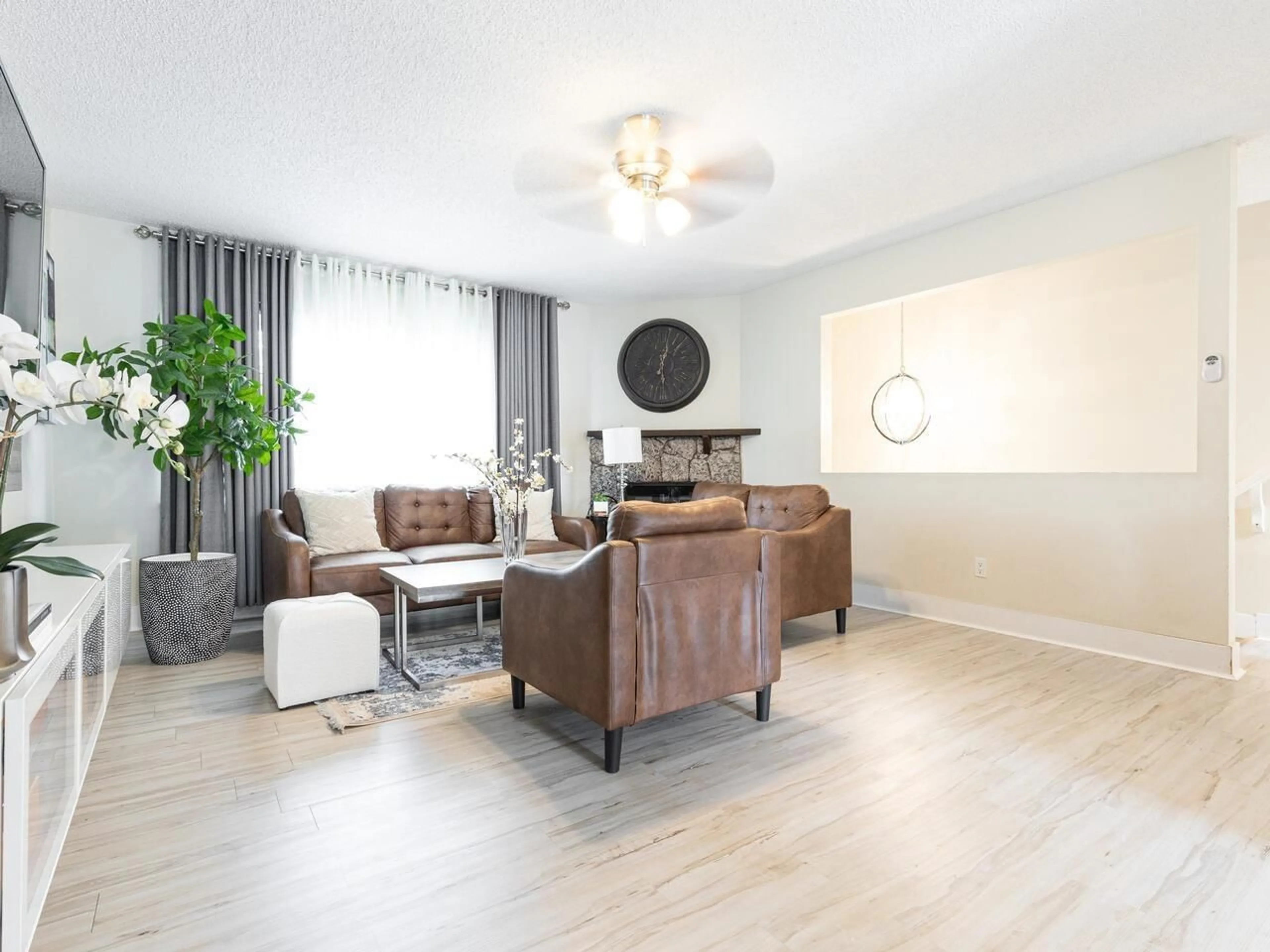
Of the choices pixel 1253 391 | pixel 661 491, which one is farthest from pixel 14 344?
pixel 1253 391

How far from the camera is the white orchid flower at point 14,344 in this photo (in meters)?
1.19

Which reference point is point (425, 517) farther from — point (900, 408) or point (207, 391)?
point (900, 408)

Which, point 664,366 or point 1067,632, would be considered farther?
point 664,366

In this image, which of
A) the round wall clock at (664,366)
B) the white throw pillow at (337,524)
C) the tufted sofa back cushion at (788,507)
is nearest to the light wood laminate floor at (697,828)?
the tufted sofa back cushion at (788,507)

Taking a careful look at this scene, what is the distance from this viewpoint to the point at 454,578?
3188 millimetres

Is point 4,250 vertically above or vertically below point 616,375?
below

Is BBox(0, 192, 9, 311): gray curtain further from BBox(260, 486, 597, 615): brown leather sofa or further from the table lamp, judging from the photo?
the table lamp

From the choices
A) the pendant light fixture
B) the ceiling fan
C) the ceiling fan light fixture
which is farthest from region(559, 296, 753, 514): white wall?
the ceiling fan light fixture

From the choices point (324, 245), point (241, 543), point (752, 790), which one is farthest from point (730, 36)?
point (241, 543)

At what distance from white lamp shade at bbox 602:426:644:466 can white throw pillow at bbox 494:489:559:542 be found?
0.60 meters

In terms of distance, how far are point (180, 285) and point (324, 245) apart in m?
0.89

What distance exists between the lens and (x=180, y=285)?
4.07m

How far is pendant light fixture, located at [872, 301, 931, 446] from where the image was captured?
559 cm

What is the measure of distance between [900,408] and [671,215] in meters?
3.39
